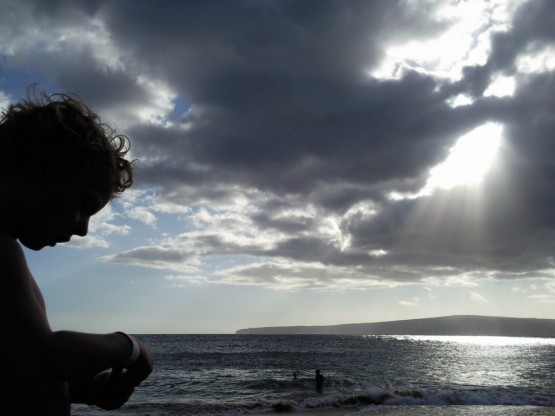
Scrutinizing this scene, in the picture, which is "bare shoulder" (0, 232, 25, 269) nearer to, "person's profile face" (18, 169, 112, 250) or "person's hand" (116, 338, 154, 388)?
"person's profile face" (18, 169, 112, 250)

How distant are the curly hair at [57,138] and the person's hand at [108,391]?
57cm

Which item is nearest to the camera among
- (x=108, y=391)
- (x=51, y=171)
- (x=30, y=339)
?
(x=30, y=339)

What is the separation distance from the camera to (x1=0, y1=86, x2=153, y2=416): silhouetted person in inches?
37.3

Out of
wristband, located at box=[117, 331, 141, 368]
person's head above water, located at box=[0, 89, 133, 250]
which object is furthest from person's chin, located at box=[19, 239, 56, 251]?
wristband, located at box=[117, 331, 141, 368]

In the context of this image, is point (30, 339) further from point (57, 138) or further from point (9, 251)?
point (57, 138)

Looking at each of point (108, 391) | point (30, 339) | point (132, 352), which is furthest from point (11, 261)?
point (108, 391)

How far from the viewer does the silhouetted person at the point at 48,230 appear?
3.11ft

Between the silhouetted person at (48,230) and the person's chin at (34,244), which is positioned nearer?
the silhouetted person at (48,230)

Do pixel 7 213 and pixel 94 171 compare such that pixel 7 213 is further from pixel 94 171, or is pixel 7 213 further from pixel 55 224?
pixel 94 171

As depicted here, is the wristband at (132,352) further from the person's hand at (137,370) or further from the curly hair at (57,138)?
the curly hair at (57,138)

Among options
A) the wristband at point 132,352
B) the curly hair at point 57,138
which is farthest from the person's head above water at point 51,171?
the wristband at point 132,352

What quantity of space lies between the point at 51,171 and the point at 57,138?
94 mm

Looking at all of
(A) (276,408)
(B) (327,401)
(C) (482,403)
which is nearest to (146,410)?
(A) (276,408)

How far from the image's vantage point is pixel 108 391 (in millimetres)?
1301
